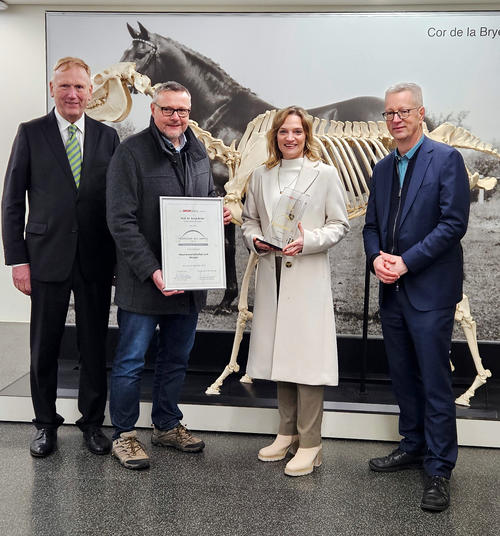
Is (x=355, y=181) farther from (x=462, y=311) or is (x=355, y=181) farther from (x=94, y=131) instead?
(x=94, y=131)

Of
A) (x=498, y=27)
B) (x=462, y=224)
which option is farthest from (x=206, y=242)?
(x=498, y=27)

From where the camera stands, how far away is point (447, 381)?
10.1ft

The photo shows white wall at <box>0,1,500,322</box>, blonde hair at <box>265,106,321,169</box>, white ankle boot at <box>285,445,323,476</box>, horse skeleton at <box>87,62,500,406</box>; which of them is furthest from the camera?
white wall at <box>0,1,500,322</box>

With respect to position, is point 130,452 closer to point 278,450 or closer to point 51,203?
point 278,450

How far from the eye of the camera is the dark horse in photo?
4.86 m

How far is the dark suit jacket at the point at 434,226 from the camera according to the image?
9.67 ft

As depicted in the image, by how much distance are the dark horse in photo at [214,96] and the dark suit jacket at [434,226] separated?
190cm

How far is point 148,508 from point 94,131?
1.98 metres

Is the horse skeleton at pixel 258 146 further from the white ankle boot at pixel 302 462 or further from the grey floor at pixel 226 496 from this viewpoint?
the white ankle boot at pixel 302 462

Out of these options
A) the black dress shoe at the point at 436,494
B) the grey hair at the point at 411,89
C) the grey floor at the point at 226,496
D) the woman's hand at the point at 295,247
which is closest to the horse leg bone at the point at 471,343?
the grey floor at the point at 226,496

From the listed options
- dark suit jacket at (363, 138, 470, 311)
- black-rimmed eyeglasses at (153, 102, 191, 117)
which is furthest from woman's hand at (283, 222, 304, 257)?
black-rimmed eyeglasses at (153, 102, 191, 117)

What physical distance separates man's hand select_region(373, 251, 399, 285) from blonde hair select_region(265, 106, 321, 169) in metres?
0.63

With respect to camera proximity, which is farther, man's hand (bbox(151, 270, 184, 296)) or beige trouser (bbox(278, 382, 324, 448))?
beige trouser (bbox(278, 382, 324, 448))

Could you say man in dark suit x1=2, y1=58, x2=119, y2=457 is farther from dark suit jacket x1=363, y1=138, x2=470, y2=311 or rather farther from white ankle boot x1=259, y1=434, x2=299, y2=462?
dark suit jacket x1=363, y1=138, x2=470, y2=311
